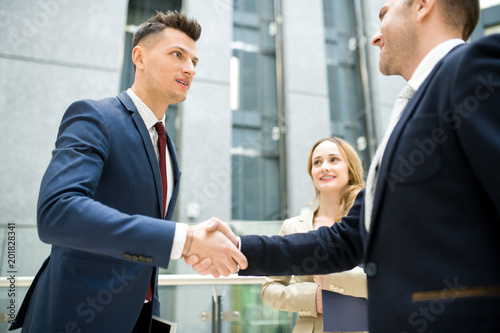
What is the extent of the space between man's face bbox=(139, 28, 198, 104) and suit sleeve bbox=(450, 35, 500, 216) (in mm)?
1298

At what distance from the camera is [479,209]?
3.30 ft


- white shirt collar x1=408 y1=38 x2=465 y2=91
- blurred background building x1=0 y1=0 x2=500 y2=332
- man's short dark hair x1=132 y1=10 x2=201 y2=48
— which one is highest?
blurred background building x1=0 y1=0 x2=500 y2=332

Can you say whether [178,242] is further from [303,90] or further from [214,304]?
[303,90]

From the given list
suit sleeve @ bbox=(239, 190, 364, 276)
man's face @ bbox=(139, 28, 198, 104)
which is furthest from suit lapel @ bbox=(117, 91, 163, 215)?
suit sleeve @ bbox=(239, 190, 364, 276)

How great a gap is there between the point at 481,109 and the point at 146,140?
1.24 m

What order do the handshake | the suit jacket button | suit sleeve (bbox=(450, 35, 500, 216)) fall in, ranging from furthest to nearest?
1. the handshake
2. the suit jacket button
3. suit sleeve (bbox=(450, 35, 500, 216))

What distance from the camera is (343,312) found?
1954 mm

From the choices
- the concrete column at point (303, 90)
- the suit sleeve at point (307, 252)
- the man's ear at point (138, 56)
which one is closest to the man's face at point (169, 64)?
the man's ear at point (138, 56)

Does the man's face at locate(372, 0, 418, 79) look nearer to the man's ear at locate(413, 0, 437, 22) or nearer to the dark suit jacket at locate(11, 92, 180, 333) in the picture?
the man's ear at locate(413, 0, 437, 22)

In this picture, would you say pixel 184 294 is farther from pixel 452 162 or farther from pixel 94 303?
pixel 452 162

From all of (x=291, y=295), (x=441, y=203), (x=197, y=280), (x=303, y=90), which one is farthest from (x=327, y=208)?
(x=303, y=90)

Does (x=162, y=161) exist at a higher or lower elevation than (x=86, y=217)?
higher

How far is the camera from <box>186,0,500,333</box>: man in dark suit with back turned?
951 millimetres

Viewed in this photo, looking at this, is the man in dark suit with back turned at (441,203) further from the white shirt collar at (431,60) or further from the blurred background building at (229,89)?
the blurred background building at (229,89)
